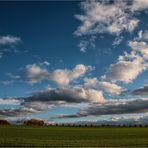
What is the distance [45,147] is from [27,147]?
8.15 ft

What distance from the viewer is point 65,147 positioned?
43.3 metres

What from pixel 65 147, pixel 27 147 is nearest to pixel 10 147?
pixel 27 147

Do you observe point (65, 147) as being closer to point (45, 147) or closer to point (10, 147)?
point (45, 147)

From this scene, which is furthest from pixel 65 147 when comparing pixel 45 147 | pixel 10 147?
pixel 10 147

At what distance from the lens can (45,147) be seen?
4341cm

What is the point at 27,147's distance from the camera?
4447cm

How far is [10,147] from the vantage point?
42.7 metres

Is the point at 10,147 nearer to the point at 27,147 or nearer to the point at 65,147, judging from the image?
the point at 27,147

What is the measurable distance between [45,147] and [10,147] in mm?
4035

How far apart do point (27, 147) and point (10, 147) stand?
251 centimetres

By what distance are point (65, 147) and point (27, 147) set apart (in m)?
4.73
